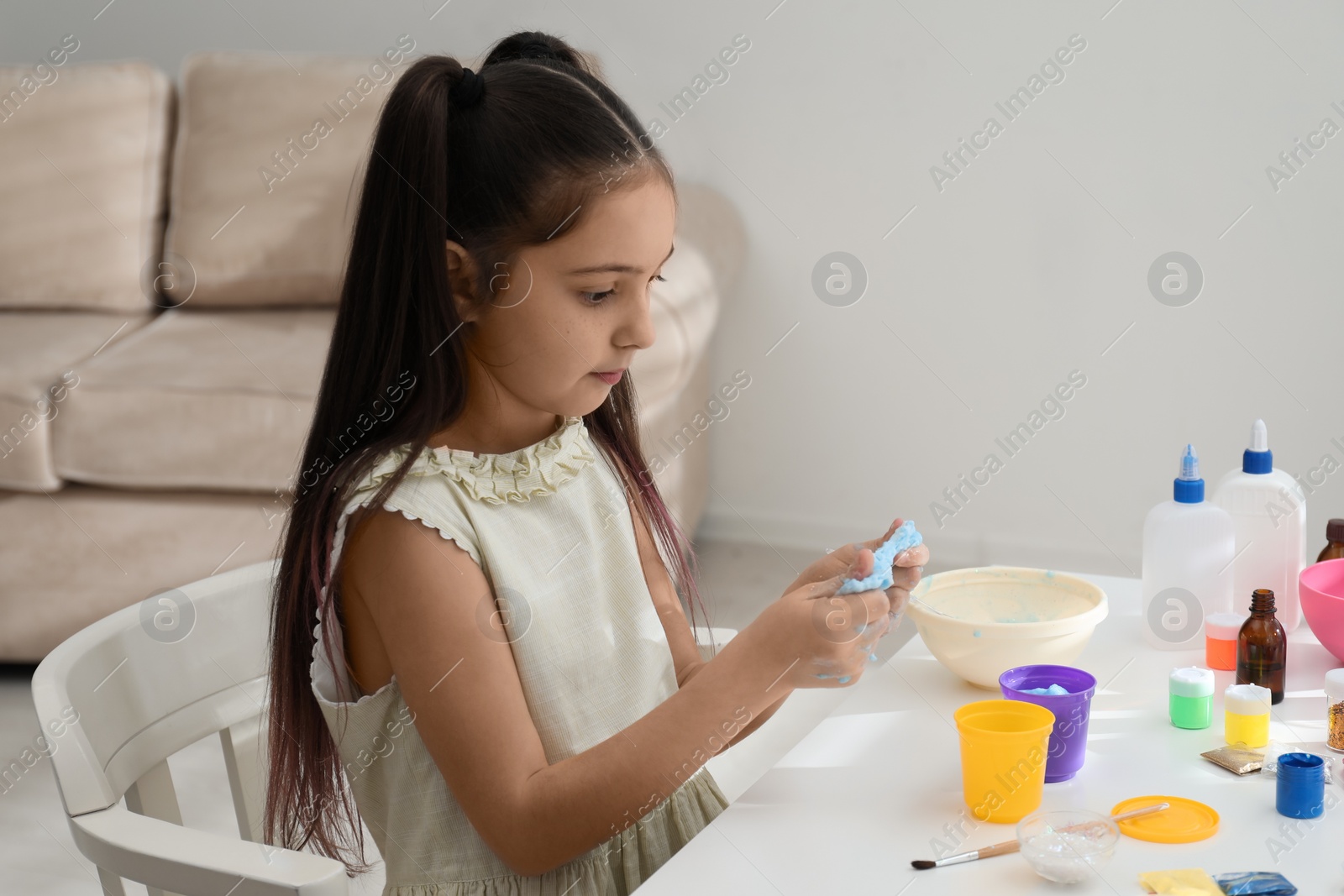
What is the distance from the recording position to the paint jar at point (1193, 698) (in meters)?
0.90

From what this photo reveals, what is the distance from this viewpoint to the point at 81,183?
2.68 meters

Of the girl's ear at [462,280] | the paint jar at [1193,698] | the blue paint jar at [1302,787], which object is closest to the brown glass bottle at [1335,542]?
the paint jar at [1193,698]

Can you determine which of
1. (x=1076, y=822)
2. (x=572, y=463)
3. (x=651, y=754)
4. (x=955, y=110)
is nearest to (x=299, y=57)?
(x=955, y=110)

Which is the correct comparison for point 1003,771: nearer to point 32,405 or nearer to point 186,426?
point 186,426

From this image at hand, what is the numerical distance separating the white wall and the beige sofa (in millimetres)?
175

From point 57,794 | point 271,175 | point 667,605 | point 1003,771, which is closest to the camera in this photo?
point 1003,771

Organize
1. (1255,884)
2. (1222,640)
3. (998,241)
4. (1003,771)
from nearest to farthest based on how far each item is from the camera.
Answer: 1. (1255,884)
2. (1003,771)
3. (1222,640)
4. (998,241)

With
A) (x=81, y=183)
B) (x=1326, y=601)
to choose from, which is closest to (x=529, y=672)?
(x=1326, y=601)

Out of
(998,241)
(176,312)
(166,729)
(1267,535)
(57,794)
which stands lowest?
(57,794)

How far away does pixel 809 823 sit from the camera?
78 centimetres

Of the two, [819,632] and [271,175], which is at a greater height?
[271,175]

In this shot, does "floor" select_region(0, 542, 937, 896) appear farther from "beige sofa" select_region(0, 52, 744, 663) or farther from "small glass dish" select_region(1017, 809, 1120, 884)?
"small glass dish" select_region(1017, 809, 1120, 884)

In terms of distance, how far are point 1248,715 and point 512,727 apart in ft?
1.68

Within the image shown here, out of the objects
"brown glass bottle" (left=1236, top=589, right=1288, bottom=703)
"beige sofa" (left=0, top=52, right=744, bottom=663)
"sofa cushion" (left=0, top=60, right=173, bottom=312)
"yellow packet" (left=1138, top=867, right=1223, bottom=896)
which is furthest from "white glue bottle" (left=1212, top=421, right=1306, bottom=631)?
"sofa cushion" (left=0, top=60, right=173, bottom=312)
